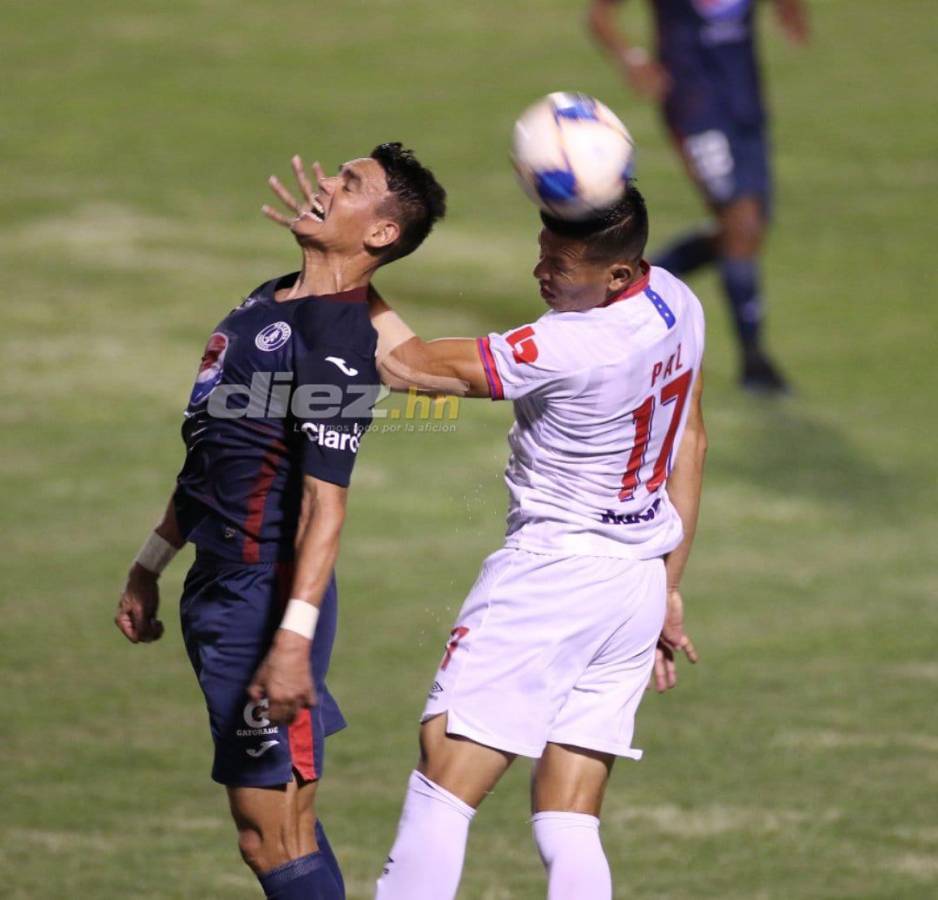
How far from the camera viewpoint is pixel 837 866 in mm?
5629

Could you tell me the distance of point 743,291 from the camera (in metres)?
11.7

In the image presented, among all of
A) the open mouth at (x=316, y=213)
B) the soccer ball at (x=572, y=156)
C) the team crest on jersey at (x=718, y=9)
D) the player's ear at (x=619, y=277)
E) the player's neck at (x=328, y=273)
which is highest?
the team crest on jersey at (x=718, y=9)

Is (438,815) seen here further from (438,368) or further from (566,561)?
(438,368)

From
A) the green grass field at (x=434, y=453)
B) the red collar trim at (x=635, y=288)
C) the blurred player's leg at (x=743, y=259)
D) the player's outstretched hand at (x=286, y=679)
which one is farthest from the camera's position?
the blurred player's leg at (x=743, y=259)

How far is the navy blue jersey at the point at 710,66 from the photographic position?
11.5 metres

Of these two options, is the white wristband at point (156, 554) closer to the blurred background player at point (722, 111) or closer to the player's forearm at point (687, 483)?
the player's forearm at point (687, 483)

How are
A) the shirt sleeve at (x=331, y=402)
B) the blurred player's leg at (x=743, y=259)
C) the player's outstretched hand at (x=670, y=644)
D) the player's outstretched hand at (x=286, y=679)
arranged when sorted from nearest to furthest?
the player's outstretched hand at (x=286, y=679) < the shirt sleeve at (x=331, y=402) < the player's outstretched hand at (x=670, y=644) < the blurred player's leg at (x=743, y=259)

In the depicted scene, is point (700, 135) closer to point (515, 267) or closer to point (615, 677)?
point (515, 267)

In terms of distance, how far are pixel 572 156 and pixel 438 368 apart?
1.83ft

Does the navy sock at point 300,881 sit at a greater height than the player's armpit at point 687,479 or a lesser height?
lesser

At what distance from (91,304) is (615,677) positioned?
9434 millimetres

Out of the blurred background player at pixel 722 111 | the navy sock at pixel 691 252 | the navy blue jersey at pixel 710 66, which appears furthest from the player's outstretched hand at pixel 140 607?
the navy sock at pixel 691 252

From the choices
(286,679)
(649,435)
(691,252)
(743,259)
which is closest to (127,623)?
(286,679)

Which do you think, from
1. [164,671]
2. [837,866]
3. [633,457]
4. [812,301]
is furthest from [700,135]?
[633,457]
